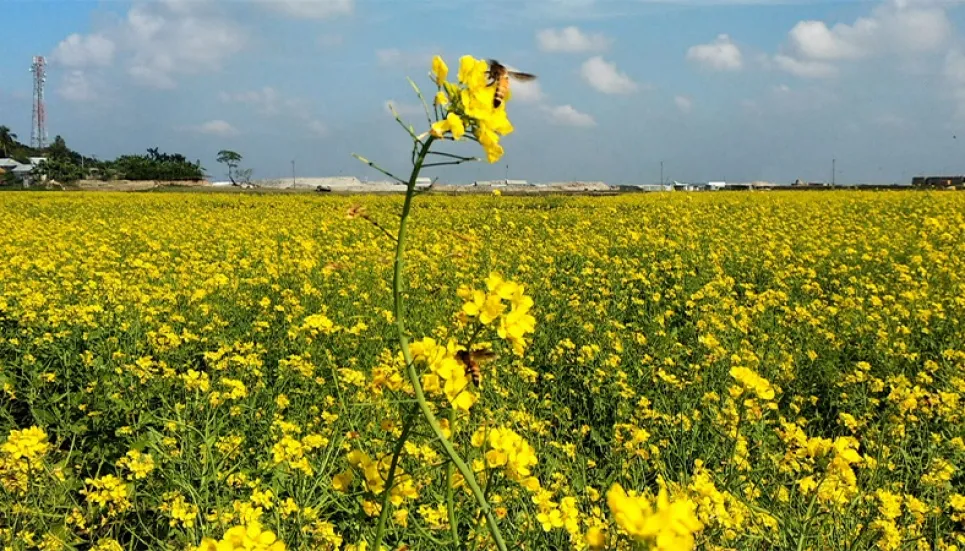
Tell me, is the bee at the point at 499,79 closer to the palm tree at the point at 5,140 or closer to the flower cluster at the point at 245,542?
the flower cluster at the point at 245,542

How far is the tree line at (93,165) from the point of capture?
150 ft

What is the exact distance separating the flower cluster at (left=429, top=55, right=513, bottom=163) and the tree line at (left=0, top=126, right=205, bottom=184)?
156ft

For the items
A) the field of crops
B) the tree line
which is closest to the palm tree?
the tree line

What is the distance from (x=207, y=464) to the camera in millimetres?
2303

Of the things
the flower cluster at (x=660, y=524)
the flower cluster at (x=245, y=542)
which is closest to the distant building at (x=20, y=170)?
the flower cluster at (x=245, y=542)

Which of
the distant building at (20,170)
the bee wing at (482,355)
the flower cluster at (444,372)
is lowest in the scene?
the flower cluster at (444,372)

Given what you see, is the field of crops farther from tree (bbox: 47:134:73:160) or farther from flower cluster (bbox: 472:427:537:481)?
tree (bbox: 47:134:73:160)

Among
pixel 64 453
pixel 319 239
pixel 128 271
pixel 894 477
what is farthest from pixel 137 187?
pixel 894 477

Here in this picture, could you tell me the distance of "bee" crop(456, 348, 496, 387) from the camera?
973 millimetres

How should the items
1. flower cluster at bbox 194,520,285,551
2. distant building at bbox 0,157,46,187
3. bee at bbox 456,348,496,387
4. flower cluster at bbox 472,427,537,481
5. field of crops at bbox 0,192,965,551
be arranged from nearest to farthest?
flower cluster at bbox 194,520,285,551 → bee at bbox 456,348,496,387 → flower cluster at bbox 472,427,537,481 → field of crops at bbox 0,192,965,551 → distant building at bbox 0,157,46,187

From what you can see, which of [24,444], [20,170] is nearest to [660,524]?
[24,444]

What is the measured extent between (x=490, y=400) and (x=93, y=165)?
61.2 meters

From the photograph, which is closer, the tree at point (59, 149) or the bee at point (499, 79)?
the bee at point (499, 79)

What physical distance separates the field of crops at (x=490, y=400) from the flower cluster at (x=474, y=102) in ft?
0.46
